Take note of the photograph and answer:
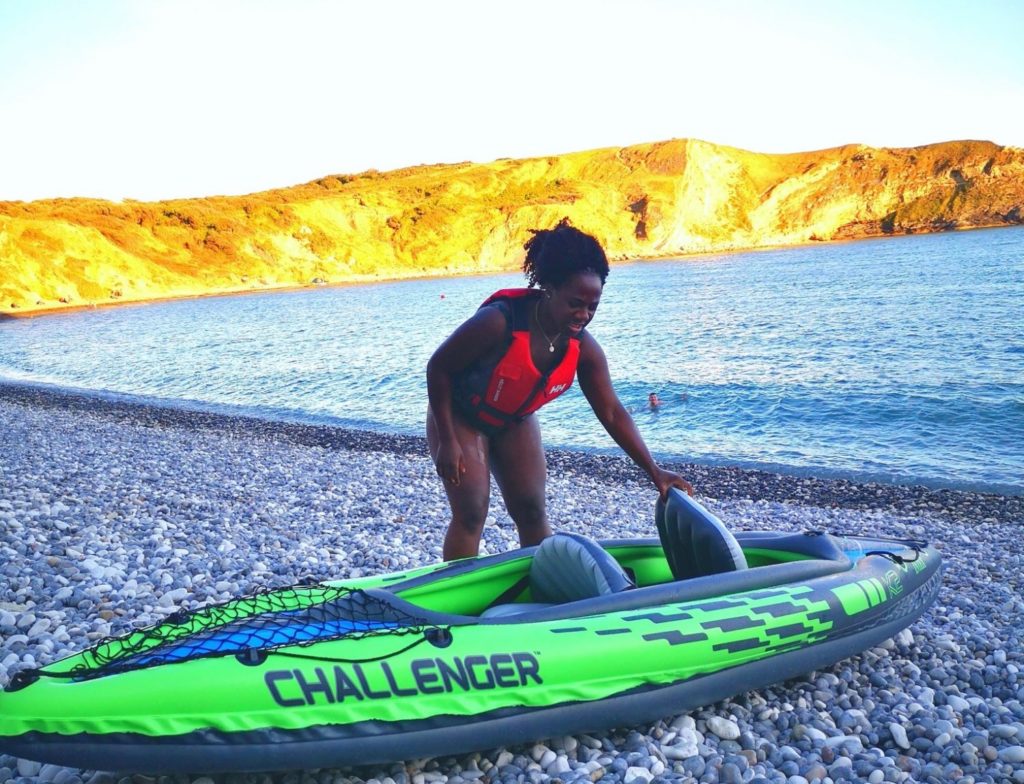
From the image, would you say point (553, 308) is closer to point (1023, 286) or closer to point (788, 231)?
point (1023, 286)

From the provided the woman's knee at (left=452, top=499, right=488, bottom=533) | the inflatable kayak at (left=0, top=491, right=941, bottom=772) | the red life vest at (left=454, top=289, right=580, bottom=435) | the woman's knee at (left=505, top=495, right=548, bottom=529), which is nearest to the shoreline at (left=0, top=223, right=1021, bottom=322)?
the woman's knee at (left=505, top=495, right=548, bottom=529)

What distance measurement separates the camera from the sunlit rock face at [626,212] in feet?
331

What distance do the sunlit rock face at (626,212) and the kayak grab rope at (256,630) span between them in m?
97.7

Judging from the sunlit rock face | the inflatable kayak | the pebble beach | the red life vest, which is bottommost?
the pebble beach

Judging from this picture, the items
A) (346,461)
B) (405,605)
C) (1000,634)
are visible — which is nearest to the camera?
(405,605)

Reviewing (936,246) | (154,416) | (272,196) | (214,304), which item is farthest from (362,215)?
(154,416)

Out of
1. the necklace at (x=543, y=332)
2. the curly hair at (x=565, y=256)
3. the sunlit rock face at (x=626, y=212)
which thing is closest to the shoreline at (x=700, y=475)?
the necklace at (x=543, y=332)

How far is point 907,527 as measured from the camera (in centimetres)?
891

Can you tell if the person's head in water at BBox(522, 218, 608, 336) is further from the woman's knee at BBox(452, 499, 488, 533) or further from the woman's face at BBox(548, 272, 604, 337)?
the woman's knee at BBox(452, 499, 488, 533)

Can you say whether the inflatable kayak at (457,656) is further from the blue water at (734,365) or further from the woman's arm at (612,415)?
the blue water at (734,365)

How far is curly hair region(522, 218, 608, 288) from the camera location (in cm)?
418

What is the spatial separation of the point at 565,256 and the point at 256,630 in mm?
2531

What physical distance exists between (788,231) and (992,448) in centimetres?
10890

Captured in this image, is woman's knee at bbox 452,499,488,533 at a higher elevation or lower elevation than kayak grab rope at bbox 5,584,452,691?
higher
